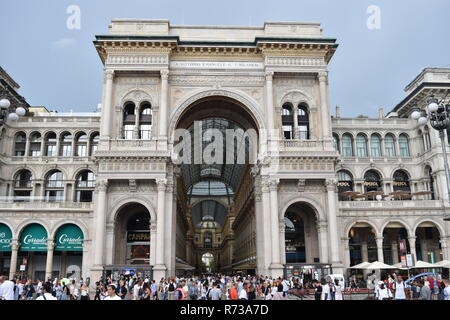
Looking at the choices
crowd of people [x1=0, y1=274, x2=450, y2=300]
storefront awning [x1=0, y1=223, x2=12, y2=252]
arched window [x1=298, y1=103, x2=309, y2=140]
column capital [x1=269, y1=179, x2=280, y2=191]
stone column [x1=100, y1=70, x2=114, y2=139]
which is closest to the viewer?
crowd of people [x1=0, y1=274, x2=450, y2=300]

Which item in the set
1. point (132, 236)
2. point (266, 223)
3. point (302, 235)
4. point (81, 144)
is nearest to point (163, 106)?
point (132, 236)

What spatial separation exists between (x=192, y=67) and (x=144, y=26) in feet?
20.4

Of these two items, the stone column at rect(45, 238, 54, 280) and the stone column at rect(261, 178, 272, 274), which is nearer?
the stone column at rect(261, 178, 272, 274)

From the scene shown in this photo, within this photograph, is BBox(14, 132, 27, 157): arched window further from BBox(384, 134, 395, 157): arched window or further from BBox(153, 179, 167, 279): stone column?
BBox(384, 134, 395, 157): arched window

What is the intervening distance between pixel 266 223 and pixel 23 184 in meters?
29.3

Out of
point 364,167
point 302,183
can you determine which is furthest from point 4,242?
point 364,167

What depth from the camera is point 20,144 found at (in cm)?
5056

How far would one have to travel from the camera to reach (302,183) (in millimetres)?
39312

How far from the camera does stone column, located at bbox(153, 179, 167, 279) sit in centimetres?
3584

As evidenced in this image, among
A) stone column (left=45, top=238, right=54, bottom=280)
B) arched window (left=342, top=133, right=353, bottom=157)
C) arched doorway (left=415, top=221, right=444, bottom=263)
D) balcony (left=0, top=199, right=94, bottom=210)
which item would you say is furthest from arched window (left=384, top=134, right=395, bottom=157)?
stone column (left=45, top=238, right=54, bottom=280)

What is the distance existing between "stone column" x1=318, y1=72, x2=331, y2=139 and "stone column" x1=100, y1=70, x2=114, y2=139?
65.4ft

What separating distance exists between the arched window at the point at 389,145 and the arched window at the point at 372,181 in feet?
9.52
